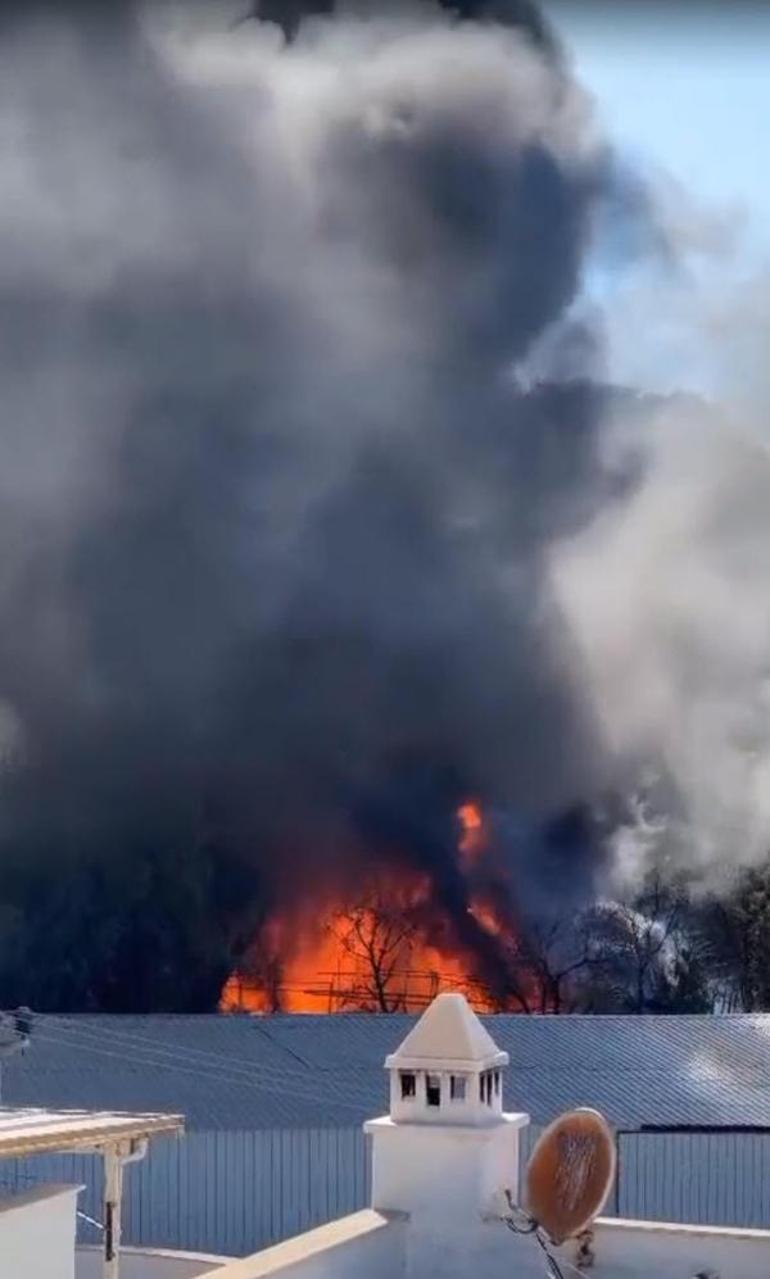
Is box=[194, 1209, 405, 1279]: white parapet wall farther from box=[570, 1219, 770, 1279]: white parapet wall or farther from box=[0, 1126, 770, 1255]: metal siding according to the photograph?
box=[0, 1126, 770, 1255]: metal siding

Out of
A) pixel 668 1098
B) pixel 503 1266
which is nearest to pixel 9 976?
pixel 668 1098

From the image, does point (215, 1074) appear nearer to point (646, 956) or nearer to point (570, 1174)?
point (570, 1174)

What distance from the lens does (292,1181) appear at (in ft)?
67.5

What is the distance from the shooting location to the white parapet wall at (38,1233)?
7250 mm

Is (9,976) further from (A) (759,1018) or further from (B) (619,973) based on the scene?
(A) (759,1018)

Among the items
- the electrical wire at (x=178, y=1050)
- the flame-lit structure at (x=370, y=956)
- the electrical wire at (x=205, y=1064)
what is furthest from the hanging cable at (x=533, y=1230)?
the flame-lit structure at (x=370, y=956)

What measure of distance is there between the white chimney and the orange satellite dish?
0.73 ft

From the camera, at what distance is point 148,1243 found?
65.3 ft

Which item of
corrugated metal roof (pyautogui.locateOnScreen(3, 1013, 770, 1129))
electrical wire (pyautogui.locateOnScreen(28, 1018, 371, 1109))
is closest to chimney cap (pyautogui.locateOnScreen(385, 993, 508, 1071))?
corrugated metal roof (pyautogui.locateOnScreen(3, 1013, 770, 1129))

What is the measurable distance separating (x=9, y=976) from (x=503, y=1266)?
88.8 ft

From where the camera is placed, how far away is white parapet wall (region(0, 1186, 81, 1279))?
23.8ft

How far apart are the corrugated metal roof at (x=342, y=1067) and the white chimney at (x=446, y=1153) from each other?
938cm

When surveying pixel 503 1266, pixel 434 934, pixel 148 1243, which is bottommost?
pixel 148 1243

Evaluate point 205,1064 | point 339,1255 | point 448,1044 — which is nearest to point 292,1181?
point 205,1064
